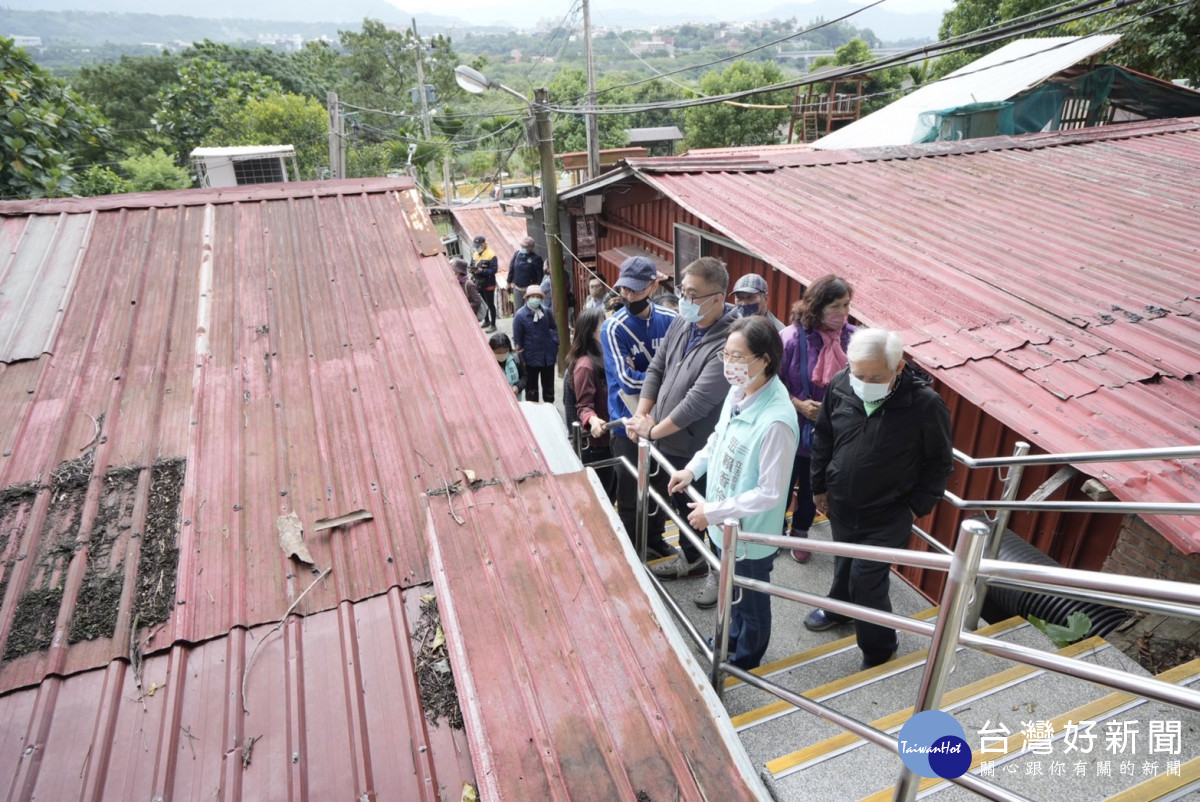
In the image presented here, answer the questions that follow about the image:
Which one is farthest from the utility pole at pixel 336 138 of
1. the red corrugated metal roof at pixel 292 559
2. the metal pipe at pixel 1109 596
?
the metal pipe at pixel 1109 596

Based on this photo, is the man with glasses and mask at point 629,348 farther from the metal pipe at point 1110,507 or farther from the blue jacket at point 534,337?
the blue jacket at point 534,337

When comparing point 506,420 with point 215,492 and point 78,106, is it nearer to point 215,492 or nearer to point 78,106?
point 215,492

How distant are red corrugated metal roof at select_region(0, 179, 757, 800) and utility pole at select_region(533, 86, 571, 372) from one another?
16.3 feet

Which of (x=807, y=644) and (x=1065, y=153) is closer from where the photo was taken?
(x=807, y=644)

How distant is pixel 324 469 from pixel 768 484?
1.92 m

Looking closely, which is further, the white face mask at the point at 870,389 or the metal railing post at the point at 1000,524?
the metal railing post at the point at 1000,524

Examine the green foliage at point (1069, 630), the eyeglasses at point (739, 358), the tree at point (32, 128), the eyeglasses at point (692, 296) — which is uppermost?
the tree at point (32, 128)

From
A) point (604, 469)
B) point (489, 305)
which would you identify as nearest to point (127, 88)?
point (489, 305)

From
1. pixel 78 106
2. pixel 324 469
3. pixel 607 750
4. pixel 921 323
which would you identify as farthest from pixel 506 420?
pixel 78 106

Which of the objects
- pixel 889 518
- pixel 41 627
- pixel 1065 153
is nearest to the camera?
pixel 41 627

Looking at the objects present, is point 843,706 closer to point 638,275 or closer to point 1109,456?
point 1109,456

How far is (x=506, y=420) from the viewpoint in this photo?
10.3 ft

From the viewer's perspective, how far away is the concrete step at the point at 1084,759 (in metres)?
2.11

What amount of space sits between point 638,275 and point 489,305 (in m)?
9.45
